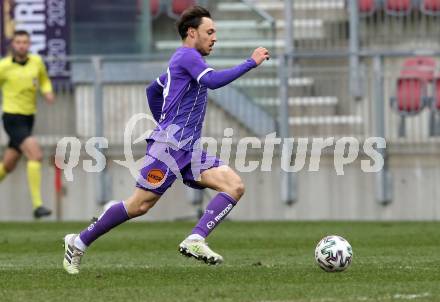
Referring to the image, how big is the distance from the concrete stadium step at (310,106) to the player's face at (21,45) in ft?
12.2

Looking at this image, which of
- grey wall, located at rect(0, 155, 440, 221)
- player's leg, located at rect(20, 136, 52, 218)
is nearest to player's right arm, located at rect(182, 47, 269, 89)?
player's leg, located at rect(20, 136, 52, 218)

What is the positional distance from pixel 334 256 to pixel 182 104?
163cm

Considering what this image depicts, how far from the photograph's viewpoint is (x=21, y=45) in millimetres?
17578

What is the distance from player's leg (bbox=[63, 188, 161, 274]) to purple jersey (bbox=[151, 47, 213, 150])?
46 cm

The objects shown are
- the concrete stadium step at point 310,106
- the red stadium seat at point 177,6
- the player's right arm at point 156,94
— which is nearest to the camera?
the player's right arm at point 156,94

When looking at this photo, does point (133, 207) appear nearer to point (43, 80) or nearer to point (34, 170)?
point (43, 80)

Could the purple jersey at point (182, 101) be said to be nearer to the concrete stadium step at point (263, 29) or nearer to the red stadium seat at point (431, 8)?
the concrete stadium step at point (263, 29)

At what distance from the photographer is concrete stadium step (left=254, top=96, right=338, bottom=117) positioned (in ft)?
62.5

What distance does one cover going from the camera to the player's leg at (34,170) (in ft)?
58.0

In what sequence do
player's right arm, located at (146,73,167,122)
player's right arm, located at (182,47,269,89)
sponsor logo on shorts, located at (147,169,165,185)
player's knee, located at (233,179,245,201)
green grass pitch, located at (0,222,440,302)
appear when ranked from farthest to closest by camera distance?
player's right arm, located at (146,73,167,122) < player's knee, located at (233,179,245,201) < sponsor logo on shorts, located at (147,169,165,185) < player's right arm, located at (182,47,269,89) < green grass pitch, located at (0,222,440,302)

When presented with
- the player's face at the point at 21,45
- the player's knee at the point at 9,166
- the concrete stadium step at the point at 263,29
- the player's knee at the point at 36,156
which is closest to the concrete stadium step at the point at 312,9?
the concrete stadium step at the point at 263,29

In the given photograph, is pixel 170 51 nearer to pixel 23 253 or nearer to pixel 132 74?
pixel 132 74

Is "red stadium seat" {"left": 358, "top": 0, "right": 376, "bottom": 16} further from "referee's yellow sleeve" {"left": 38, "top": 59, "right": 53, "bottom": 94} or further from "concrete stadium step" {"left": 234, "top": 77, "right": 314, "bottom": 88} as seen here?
"referee's yellow sleeve" {"left": 38, "top": 59, "right": 53, "bottom": 94}

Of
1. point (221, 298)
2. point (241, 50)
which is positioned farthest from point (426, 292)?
point (241, 50)
